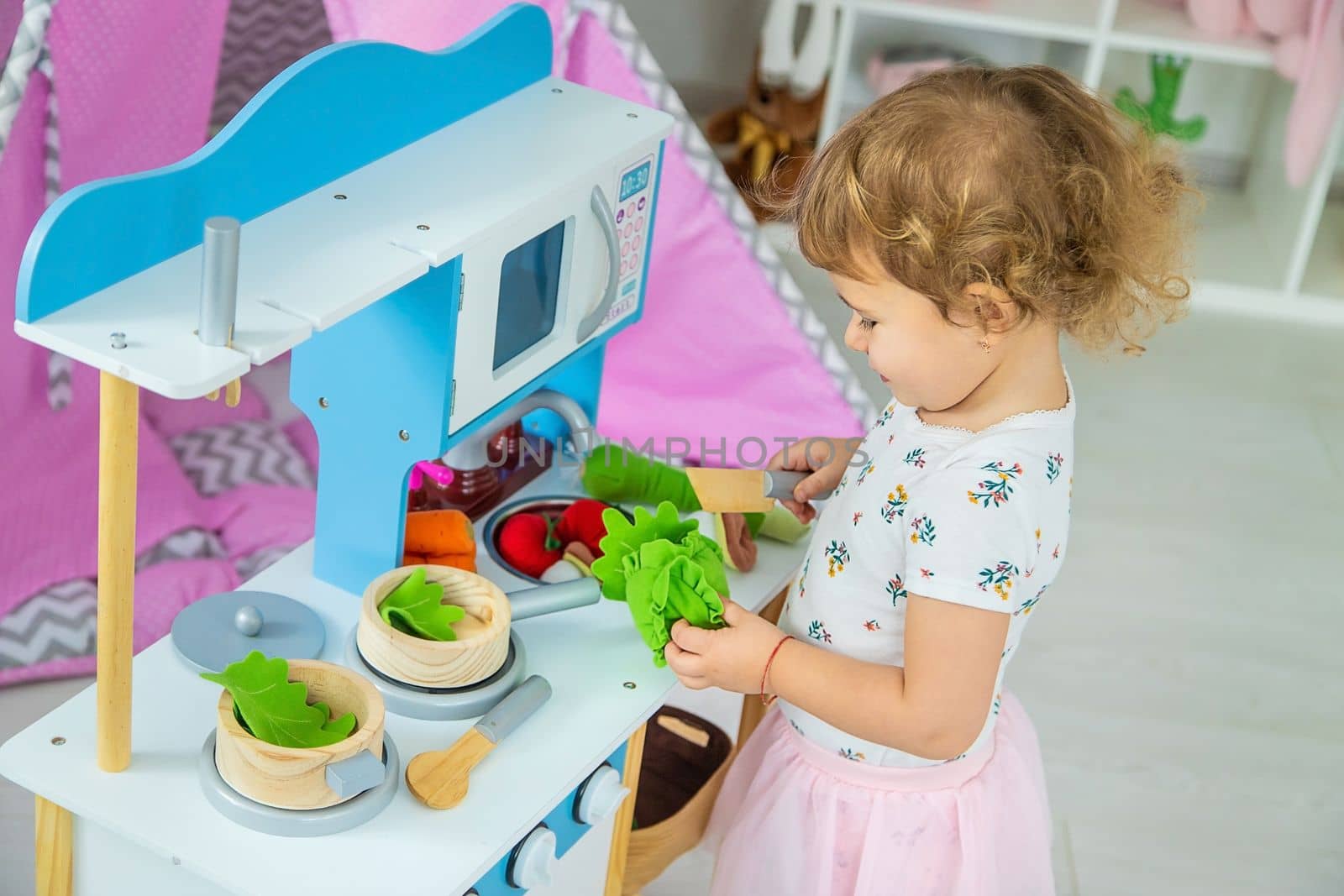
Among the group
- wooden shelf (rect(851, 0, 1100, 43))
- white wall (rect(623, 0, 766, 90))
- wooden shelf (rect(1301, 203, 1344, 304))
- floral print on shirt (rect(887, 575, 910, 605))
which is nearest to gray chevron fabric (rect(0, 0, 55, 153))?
floral print on shirt (rect(887, 575, 910, 605))

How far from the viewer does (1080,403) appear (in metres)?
2.46

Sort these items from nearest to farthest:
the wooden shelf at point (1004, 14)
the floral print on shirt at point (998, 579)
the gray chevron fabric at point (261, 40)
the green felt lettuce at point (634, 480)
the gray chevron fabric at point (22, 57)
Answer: the floral print on shirt at point (998, 579) < the green felt lettuce at point (634, 480) < the gray chevron fabric at point (22, 57) < the gray chevron fabric at point (261, 40) < the wooden shelf at point (1004, 14)

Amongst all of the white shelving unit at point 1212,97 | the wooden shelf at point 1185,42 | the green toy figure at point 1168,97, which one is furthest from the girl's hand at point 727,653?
the green toy figure at point 1168,97

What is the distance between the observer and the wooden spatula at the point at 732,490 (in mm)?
1165

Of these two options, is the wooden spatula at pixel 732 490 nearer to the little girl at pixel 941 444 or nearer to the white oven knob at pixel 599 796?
the little girl at pixel 941 444

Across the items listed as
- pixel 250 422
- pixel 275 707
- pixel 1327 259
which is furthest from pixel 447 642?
pixel 1327 259

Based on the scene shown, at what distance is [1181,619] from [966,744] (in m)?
1.14

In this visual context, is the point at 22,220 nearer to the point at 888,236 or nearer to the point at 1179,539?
the point at 888,236

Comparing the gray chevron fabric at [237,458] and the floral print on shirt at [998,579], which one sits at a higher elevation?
the floral print on shirt at [998,579]

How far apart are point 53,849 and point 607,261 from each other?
0.57 m

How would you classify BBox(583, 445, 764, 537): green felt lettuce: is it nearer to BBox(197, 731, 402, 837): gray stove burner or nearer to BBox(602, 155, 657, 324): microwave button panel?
BBox(602, 155, 657, 324): microwave button panel

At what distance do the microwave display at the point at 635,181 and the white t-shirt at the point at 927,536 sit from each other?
0.26 metres

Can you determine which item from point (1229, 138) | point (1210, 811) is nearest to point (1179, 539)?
point (1210, 811)

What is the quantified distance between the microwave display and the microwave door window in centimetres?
8
